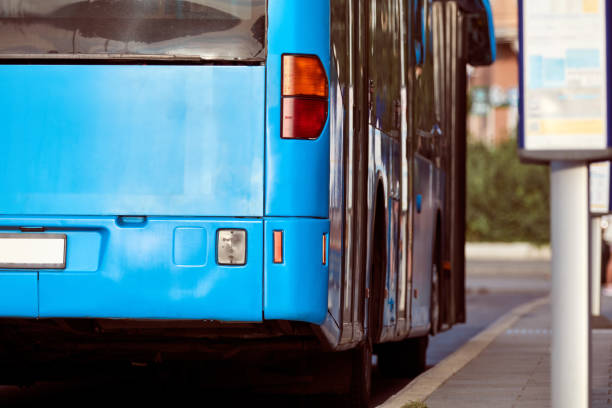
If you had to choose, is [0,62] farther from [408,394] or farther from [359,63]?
[408,394]

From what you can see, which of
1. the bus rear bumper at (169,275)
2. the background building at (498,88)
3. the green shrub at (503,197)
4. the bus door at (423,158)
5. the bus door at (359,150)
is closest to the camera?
the bus rear bumper at (169,275)

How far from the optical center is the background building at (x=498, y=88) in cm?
6450

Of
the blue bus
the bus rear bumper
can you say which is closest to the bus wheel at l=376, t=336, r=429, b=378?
the blue bus

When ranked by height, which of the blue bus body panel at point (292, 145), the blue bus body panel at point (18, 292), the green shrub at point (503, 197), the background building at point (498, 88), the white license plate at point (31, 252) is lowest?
the green shrub at point (503, 197)

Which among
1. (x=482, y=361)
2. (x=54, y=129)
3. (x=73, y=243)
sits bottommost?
(x=482, y=361)

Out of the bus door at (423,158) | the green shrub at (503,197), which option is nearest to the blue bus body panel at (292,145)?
the bus door at (423,158)

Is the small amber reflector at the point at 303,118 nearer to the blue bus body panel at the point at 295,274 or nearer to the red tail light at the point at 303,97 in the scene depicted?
the red tail light at the point at 303,97

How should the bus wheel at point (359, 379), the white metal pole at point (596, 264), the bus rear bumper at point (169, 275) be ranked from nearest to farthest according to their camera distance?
the bus rear bumper at point (169, 275) < the bus wheel at point (359, 379) < the white metal pole at point (596, 264)

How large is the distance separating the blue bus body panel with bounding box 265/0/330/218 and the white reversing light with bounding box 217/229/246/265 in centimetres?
17

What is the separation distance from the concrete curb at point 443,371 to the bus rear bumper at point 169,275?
4.96 ft

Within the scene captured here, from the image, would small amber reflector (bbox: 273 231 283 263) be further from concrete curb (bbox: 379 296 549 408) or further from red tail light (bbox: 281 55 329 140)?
concrete curb (bbox: 379 296 549 408)

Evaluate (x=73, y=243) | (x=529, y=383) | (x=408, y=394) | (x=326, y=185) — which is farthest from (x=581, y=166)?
(x=529, y=383)

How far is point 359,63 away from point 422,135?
9.99ft

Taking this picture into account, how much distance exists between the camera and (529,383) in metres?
10.9
